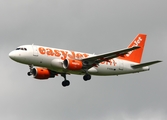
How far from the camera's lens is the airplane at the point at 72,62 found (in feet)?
242

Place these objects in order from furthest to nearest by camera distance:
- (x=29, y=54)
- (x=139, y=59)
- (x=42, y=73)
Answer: (x=139, y=59)
(x=42, y=73)
(x=29, y=54)

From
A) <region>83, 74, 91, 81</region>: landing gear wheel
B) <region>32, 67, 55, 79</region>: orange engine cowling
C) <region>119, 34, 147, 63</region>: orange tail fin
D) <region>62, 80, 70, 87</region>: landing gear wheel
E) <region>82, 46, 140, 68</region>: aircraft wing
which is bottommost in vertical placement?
<region>83, 74, 91, 81</region>: landing gear wheel

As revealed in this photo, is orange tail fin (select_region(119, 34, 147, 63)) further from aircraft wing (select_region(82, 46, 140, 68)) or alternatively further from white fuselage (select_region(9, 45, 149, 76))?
white fuselage (select_region(9, 45, 149, 76))

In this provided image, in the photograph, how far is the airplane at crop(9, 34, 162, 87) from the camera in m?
73.8

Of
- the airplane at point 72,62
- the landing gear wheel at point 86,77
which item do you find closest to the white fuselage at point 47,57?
the airplane at point 72,62

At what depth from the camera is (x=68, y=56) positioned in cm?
7650

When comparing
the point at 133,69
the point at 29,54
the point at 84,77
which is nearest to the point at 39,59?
the point at 29,54

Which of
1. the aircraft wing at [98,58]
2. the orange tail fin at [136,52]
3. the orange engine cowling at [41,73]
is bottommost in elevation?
the orange engine cowling at [41,73]

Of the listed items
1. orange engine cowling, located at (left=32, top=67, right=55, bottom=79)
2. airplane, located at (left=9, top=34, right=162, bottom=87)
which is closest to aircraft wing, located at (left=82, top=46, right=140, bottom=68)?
airplane, located at (left=9, top=34, right=162, bottom=87)

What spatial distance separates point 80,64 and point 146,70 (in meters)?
12.3

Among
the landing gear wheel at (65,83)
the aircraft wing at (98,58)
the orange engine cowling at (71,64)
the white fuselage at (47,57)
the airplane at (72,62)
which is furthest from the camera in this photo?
the landing gear wheel at (65,83)

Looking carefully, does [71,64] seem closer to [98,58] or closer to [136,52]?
[98,58]

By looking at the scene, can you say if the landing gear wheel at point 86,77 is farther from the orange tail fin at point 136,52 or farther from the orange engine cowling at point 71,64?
the orange tail fin at point 136,52

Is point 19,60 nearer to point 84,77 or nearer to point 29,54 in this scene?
point 29,54
